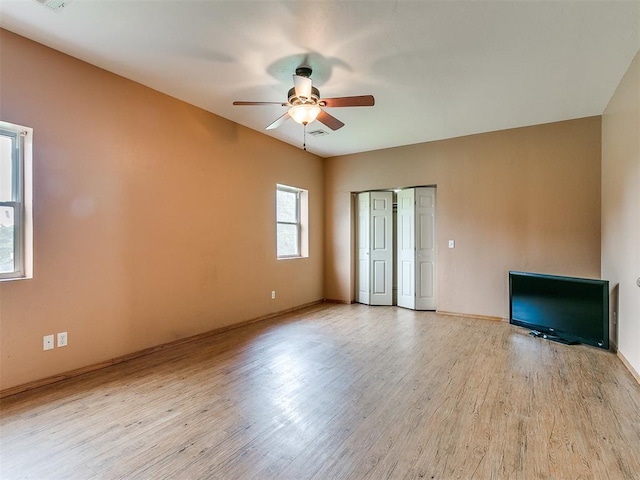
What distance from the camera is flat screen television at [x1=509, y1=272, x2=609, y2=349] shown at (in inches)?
140

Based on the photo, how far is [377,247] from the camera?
6109 mm

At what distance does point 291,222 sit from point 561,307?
4069mm

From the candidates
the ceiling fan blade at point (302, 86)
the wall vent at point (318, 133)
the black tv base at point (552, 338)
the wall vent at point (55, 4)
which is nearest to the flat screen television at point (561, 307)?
the black tv base at point (552, 338)

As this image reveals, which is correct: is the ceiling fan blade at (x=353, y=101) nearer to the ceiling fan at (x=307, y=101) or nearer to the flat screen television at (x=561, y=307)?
the ceiling fan at (x=307, y=101)

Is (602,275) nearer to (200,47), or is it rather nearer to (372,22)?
(372,22)

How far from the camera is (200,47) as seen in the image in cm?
274

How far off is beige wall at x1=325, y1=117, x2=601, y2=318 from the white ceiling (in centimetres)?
72

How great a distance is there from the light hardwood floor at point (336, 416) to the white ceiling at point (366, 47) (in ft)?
9.31

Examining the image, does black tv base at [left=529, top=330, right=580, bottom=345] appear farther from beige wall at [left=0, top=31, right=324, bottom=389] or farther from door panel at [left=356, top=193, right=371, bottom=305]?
beige wall at [left=0, top=31, right=324, bottom=389]

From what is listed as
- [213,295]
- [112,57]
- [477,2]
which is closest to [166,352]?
[213,295]

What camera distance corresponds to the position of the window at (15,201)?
2635 mm

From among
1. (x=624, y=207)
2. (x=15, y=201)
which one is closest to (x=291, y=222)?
(x=15, y=201)

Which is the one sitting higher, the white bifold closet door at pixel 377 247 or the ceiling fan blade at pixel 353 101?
the ceiling fan blade at pixel 353 101

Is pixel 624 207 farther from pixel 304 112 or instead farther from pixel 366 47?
pixel 304 112
